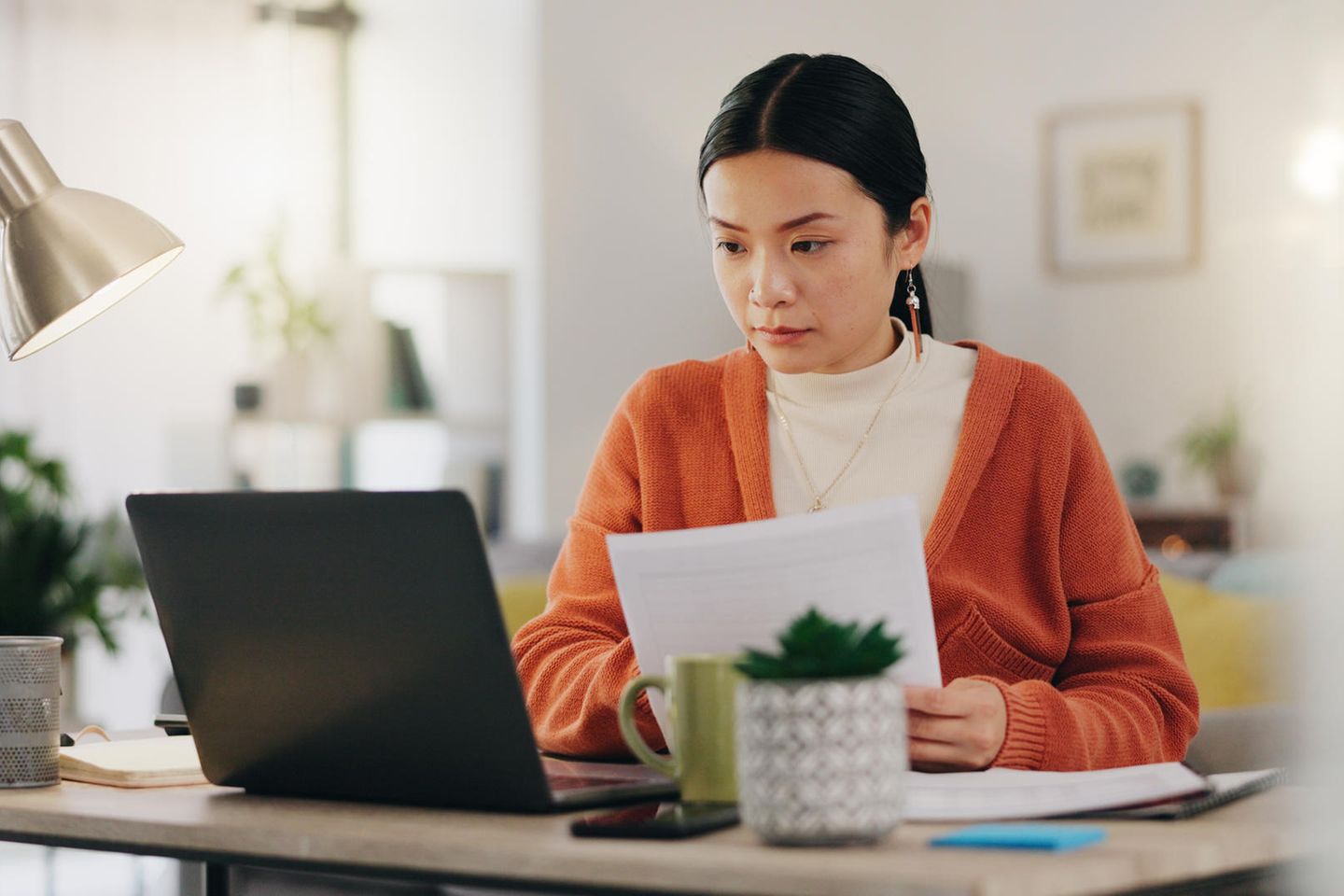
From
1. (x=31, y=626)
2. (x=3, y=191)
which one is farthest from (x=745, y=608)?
(x=31, y=626)

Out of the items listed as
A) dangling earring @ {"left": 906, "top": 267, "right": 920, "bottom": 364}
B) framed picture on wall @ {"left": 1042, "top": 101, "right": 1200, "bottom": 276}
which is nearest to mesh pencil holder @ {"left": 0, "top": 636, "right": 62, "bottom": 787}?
dangling earring @ {"left": 906, "top": 267, "right": 920, "bottom": 364}

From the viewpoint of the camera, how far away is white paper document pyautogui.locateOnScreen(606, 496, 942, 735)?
918 millimetres

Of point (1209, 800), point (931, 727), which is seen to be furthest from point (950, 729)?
point (1209, 800)

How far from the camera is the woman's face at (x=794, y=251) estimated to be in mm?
1311

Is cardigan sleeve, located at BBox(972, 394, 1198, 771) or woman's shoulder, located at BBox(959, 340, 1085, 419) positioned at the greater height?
woman's shoulder, located at BBox(959, 340, 1085, 419)

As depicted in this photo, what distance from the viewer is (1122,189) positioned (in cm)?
482

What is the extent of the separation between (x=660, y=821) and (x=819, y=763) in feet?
0.33

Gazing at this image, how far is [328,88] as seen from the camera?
16.5 feet

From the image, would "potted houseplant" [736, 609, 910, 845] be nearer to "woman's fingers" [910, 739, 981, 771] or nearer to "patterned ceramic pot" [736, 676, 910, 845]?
"patterned ceramic pot" [736, 676, 910, 845]

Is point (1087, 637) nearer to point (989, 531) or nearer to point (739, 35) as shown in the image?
point (989, 531)

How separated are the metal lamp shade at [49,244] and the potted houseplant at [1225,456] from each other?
364cm

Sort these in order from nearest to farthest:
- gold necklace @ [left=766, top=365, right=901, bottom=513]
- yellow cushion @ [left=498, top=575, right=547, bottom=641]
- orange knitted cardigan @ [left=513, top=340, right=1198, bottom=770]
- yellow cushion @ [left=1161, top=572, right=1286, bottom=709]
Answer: orange knitted cardigan @ [left=513, top=340, right=1198, bottom=770]
gold necklace @ [left=766, top=365, right=901, bottom=513]
yellow cushion @ [left=1161, top=572, right=1286, bottom=709]
yellow cushion @ [left=498, top=575, right=547, bottom=641]

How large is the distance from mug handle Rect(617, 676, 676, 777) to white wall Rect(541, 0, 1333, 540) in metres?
3.62

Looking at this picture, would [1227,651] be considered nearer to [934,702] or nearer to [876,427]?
[876,427]
